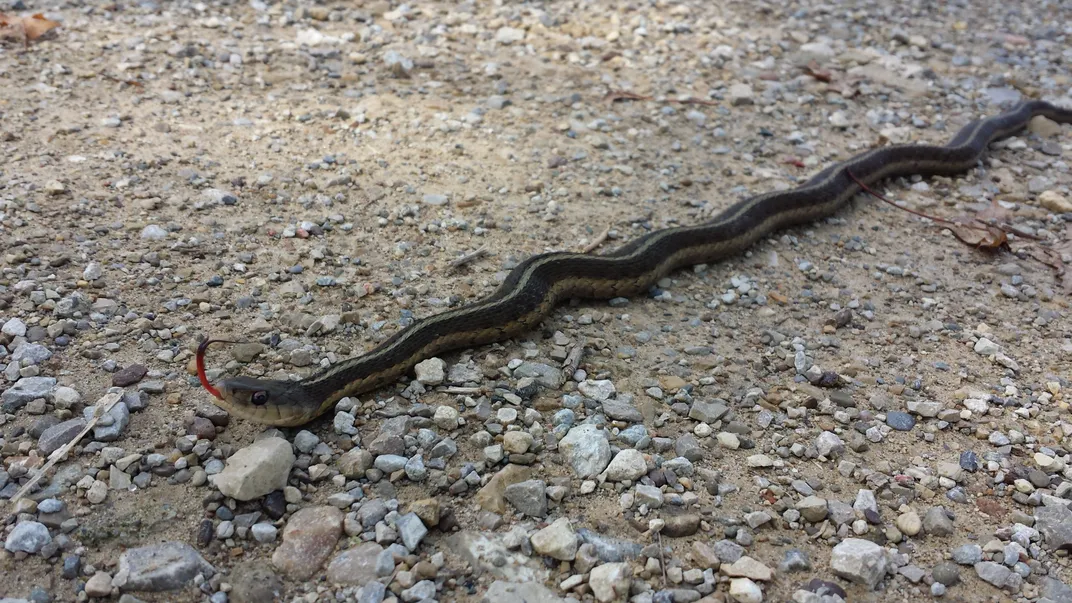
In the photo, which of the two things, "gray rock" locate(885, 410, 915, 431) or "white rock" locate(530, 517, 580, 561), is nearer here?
"white rock" locate(530, 517, 580, 561)

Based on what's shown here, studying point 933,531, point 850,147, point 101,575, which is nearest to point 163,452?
point 101,575

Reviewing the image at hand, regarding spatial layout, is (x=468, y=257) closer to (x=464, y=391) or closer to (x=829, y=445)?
(x=464, y=391)

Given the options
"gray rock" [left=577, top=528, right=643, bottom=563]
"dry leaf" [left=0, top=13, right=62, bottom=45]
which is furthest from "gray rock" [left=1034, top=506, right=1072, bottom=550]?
"dry leaf" [left=0, top=13, right=62, bottom=45]

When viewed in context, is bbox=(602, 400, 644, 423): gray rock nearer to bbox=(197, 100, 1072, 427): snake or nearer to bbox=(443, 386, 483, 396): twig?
bbox=(443, 386, 483, 396): twig

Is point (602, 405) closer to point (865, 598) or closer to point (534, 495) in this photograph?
point (534, 495)

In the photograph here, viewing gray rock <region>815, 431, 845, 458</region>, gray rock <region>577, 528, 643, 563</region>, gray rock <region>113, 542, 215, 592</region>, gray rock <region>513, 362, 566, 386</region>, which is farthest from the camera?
gray rock <region>513, 362, 566, 386</region>

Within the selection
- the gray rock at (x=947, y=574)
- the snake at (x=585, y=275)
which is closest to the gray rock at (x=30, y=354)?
the snake at (x=585, y=275)
